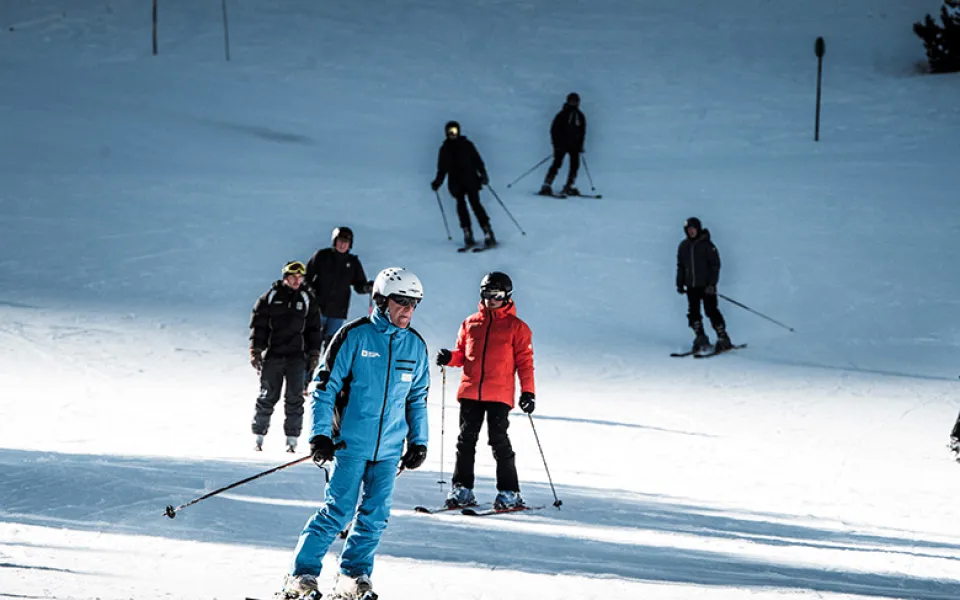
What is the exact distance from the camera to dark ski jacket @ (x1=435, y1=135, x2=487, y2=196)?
1728 centimetres

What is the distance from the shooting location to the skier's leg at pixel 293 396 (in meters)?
9.52

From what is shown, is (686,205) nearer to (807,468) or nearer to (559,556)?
(807,468)

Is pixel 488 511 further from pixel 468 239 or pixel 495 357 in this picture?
pixel 468 239

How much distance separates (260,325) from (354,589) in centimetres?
455

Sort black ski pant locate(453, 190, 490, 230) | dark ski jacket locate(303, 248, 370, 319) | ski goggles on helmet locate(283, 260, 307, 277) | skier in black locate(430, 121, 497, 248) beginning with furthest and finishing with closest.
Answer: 1. black ski pant locate(453, 190, 490, 230)
2. skier in black locate(430, 121, 497, 248)
3. dark ski jacket locate(303, 248, 370, 319)
4. ski goggles on helmet locate(283, 260, 307, 277)

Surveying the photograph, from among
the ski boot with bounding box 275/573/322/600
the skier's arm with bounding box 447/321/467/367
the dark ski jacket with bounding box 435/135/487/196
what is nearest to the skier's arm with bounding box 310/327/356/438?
the ski boot with bounding box 275/573/322/600

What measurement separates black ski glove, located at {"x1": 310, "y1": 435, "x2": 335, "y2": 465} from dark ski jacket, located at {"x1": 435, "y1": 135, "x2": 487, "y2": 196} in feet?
39.9

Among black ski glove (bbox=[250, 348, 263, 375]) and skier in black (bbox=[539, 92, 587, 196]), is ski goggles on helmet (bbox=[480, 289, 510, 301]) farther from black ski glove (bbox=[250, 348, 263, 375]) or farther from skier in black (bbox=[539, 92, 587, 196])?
skier in black (bbox=[539, 92, 587, 196])

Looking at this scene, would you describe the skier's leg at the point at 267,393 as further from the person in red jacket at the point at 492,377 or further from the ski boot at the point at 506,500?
the ski boot at the point at 506,500

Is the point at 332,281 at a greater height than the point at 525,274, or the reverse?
the point at 525,274

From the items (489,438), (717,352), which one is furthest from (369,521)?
(717,352)

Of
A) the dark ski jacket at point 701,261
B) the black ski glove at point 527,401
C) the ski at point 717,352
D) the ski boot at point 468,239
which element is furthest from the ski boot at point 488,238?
the black ski glove at point 527,401

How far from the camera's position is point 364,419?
5.35 meters

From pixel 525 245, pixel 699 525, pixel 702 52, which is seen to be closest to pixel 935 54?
pixel 702 52
